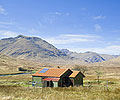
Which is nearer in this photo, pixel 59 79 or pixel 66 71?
pixel 59 79

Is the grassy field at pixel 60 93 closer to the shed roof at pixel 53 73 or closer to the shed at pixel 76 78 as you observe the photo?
the shed roof at pixel 53 73

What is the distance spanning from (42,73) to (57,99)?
29.0m

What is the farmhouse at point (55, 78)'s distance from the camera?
41750 millimetres

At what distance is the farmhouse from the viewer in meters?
41.8

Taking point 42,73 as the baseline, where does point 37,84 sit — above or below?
below

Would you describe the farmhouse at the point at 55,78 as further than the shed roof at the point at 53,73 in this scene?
No

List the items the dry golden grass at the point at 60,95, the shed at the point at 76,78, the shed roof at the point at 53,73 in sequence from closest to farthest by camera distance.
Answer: the dry golden grass at the point at 60,95 < the shed roof at the point at 53,73 < the shed at the point at 76,78

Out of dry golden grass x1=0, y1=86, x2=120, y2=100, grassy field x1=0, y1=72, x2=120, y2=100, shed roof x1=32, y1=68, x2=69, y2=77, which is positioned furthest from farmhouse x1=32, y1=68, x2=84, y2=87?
dry golden grass x1=0, y1=86, x2=120, y2=100

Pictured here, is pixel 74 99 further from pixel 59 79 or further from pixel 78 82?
pixel 78 82

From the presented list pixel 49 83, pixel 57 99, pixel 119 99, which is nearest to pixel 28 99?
pixel 57 99

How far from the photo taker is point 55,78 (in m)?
42.2

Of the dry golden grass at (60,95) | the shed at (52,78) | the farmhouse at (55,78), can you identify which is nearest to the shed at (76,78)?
the farmhouse at (55,78)

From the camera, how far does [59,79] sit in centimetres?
4147

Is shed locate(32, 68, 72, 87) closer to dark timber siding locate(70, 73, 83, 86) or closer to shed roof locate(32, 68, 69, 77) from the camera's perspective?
shed roof locate(32, 68, 69, 77)
